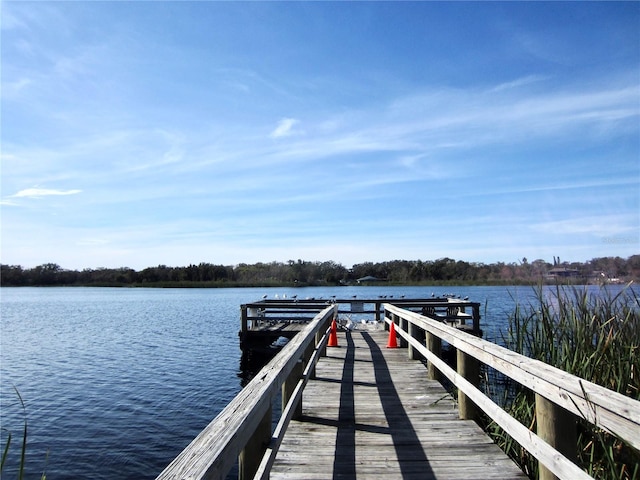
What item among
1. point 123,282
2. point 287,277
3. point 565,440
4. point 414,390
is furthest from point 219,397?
point 123,282

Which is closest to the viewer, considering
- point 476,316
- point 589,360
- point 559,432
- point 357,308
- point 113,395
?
point 559,432

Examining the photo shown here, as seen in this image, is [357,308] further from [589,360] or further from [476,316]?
[589,360]

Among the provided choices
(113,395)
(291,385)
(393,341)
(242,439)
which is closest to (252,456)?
(242,439)

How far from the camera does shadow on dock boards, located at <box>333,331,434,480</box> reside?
155 inches

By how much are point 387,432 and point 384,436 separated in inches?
5.6

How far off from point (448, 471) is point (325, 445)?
120cm

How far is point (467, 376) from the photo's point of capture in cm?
514

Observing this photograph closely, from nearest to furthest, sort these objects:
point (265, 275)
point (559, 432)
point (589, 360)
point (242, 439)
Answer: point (242, 439) → point (559, 432) → point (589, 360) → point (265, 275)

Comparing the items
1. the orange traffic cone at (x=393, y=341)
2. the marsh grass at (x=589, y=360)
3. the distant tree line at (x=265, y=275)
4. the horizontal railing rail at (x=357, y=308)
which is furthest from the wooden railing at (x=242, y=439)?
the distant tree line at (x=265, y=275)

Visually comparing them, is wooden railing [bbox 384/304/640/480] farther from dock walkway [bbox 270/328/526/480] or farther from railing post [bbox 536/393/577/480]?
dock walkway [bbox 270/328/526/480]

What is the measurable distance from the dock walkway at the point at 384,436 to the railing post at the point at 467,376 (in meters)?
0.13

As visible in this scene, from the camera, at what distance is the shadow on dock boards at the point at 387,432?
3941 mm

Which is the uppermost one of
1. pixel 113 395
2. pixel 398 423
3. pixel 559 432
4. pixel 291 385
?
pixel 559 432

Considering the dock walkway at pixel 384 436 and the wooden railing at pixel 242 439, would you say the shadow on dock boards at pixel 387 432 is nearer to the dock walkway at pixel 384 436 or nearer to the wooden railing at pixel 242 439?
the dock walkway at pixel 384 436
